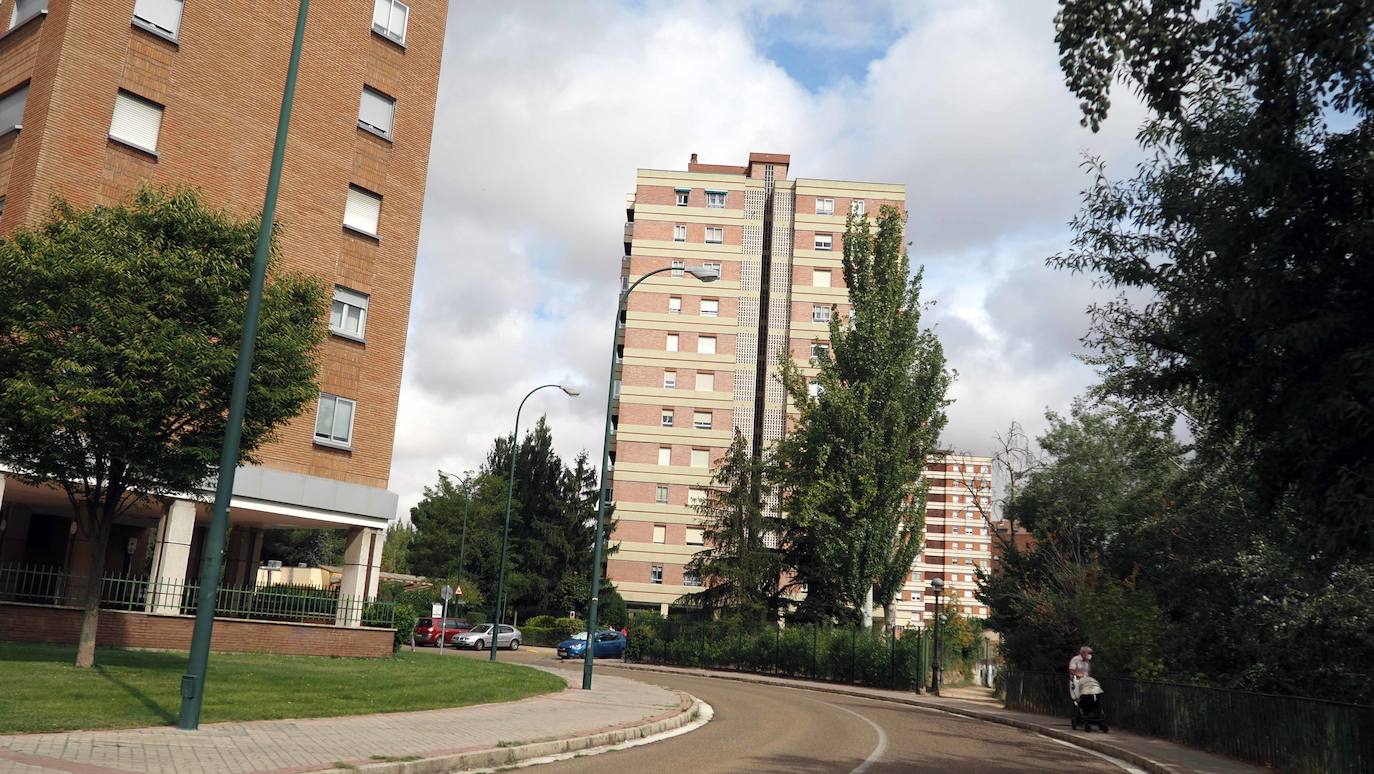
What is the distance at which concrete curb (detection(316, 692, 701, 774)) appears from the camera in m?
9.01

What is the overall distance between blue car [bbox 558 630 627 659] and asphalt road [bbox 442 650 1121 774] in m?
19.7

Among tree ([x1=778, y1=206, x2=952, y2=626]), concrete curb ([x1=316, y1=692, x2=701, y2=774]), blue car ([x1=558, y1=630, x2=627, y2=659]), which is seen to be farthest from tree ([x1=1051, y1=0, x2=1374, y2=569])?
blue car ([x1=558, y1=630, x2=627, y2=659])

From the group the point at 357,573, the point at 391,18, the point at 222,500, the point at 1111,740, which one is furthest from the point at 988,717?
the point at 391,18

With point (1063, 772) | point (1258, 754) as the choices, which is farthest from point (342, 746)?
point (1258, 754)

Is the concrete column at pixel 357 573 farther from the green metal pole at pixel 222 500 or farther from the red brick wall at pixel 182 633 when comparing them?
the green metal pole at pixel 222 500

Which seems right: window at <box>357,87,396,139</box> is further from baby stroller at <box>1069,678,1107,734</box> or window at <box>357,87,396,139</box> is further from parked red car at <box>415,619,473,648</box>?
parked red car at <box>415,619,473,648</box>

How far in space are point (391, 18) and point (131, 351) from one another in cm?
1808

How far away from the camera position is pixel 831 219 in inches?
2672

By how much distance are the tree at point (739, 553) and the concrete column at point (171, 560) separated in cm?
2547

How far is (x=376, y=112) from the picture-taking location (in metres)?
28.9

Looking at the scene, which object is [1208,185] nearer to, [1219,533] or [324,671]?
[1219,533]

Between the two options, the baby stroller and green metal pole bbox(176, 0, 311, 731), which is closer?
green metal pole bbox(176, 0, 311, 731)

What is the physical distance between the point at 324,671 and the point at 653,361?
46383 millimetres

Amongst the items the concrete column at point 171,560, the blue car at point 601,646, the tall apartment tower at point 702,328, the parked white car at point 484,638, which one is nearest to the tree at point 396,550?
the tall apartment tower at point 702,328
